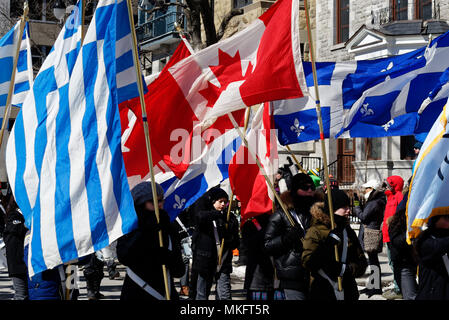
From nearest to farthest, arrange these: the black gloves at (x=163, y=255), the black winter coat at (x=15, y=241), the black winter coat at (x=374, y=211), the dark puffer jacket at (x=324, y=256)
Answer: the black gloves at (x=163, y=255) → the dark puffer jacket at (x=324, y=256) → the black winter coat at (x=15, y=241) → the black winter coat at (x=374, y=211)

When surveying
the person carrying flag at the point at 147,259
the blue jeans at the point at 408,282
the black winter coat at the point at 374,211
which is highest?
the person carrying flag at the point at 147,259

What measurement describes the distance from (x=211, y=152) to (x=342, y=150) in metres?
18.8

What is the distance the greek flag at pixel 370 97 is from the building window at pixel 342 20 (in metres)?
17.3

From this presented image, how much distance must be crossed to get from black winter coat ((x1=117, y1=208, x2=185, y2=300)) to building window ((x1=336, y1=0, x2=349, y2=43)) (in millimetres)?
22190

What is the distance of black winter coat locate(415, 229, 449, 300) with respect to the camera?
21.1 feet

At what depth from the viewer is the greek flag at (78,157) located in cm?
612

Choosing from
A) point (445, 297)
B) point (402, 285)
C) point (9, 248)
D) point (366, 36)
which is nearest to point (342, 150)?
point (366, 36)

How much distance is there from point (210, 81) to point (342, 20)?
19.6 m

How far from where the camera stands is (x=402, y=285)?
1054 cm

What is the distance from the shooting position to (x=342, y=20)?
27.6 metres

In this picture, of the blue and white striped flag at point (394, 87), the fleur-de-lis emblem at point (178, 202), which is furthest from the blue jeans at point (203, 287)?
the blue and white striped flag at point (394, 87)

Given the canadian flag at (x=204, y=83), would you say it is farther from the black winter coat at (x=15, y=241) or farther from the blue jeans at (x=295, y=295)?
the blue jeans at (x=295, y=295)

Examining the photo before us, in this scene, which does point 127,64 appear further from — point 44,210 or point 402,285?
point 402,285

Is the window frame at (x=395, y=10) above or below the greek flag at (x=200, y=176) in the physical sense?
above
